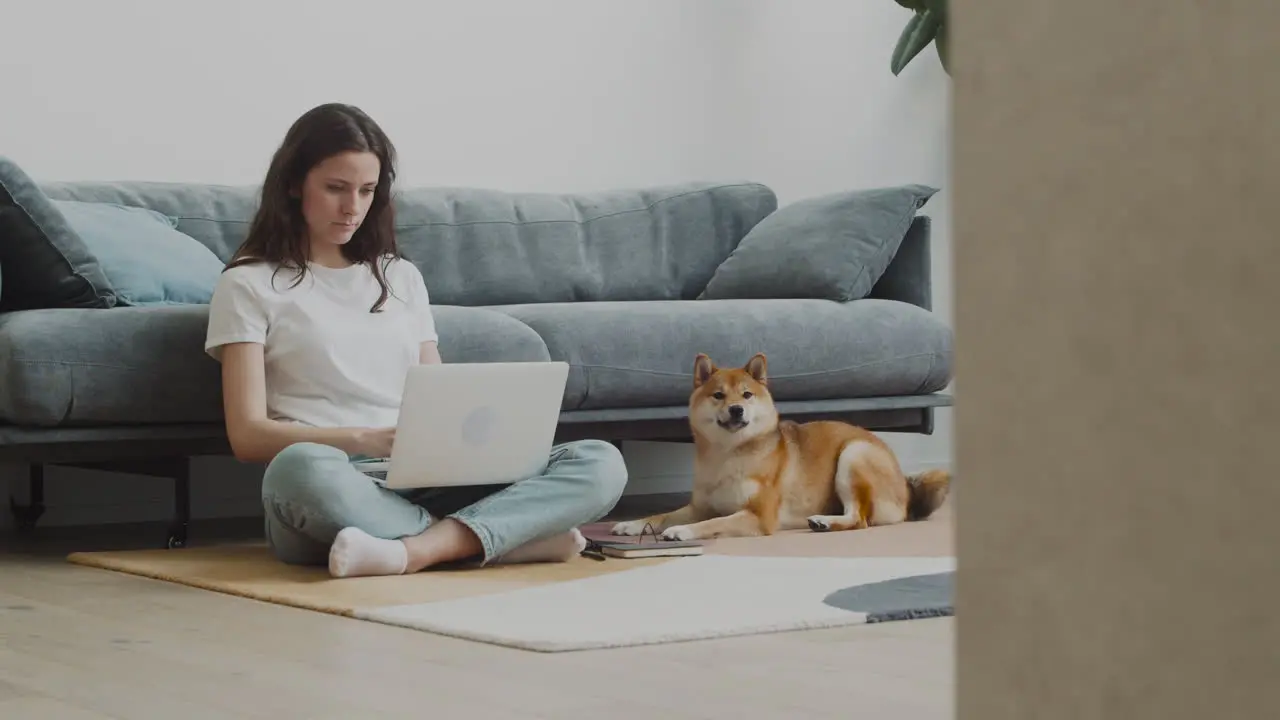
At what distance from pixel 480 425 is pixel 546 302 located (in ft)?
5.11

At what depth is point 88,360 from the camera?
2.93 meters

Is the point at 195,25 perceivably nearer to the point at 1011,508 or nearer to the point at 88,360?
the point at 88,360

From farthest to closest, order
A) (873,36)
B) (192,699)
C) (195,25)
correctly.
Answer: (873,36)
(195,25)
(192,699)

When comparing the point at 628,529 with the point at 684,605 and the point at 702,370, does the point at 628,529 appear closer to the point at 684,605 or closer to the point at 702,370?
the point at 702,370

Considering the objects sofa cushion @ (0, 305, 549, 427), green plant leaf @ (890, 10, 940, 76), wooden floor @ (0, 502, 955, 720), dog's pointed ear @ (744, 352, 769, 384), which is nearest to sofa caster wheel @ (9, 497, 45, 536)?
sofa cushion @ (0, 305, 549, 427)

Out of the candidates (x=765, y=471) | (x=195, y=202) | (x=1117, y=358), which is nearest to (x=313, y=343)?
(x=765, y=471)

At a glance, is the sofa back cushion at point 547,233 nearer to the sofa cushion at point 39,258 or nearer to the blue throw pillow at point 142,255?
the blue throw pillow at point 142,255

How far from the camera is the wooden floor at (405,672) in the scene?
1482 mm

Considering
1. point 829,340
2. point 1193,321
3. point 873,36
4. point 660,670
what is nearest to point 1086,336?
point 1193,321

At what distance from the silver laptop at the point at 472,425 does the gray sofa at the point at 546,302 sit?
56 cm

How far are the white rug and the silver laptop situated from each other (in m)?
0.29

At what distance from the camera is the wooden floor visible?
1.48m

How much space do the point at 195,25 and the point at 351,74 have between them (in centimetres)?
43

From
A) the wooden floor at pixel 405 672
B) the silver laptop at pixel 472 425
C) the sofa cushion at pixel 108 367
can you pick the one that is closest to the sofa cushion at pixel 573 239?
the sofa cushion at pixel 108 367
